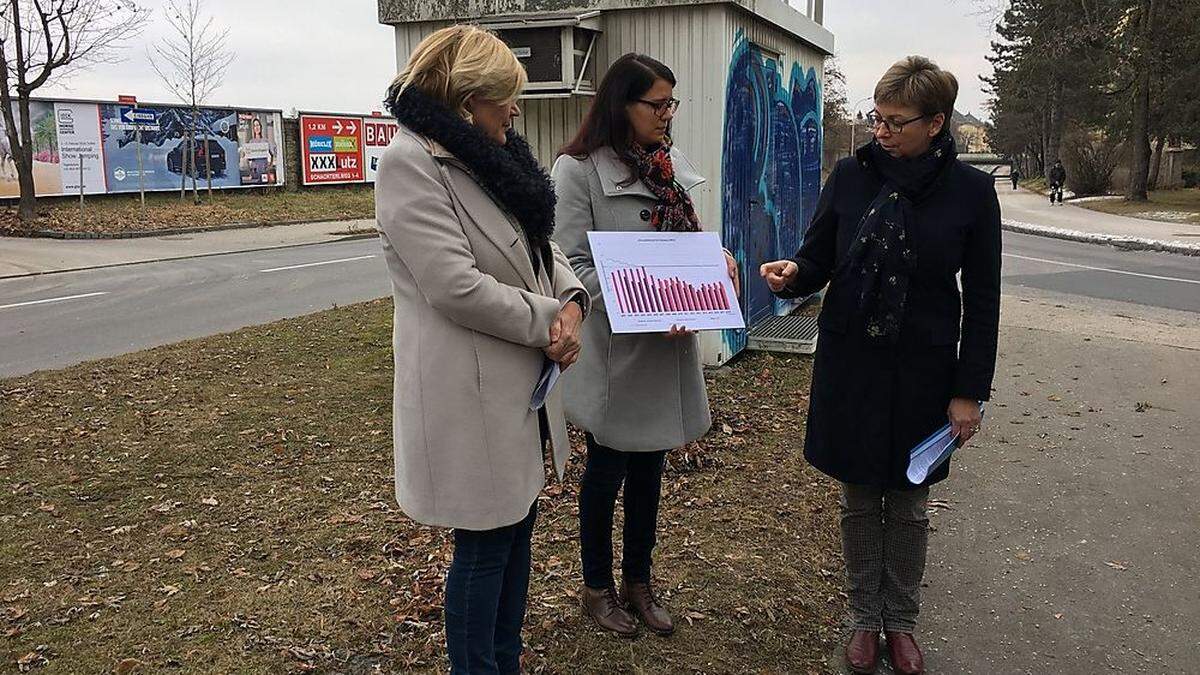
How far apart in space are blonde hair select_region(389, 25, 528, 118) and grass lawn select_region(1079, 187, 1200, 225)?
27.7 m

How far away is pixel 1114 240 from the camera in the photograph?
1964 centimetres

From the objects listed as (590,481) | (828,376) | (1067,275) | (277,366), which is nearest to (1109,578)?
(828,376)

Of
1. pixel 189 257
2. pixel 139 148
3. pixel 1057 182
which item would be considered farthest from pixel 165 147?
pixel 1057 182

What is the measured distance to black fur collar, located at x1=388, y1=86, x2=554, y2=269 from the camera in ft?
7.60

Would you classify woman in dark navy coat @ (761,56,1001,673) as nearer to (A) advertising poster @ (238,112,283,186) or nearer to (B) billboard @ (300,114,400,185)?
(B) billboard @ (300,114,400,185)

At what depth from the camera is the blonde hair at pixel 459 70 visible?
7.64 feet

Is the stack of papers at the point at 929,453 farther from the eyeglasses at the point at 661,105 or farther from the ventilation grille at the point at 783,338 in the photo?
the ventilation grille at the point at 783,338

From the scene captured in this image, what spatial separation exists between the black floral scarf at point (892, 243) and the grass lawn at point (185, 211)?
70.1 ft

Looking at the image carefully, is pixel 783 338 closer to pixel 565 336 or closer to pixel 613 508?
pixel 613 508

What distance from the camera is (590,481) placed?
3.27 metres

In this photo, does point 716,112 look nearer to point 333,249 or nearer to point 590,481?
point 590,481

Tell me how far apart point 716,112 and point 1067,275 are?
31.7ft

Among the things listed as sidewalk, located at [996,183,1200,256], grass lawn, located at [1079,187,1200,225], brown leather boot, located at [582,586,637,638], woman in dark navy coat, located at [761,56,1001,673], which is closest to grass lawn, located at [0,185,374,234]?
sidewalk, located at [996,183,1200,256]

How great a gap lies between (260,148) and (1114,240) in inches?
986
